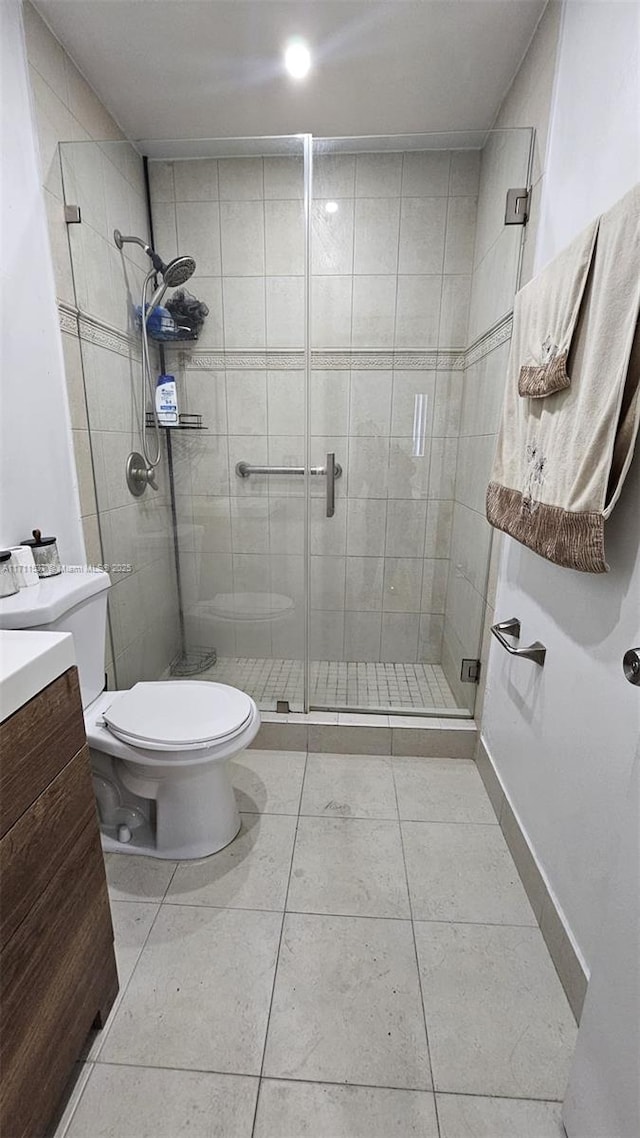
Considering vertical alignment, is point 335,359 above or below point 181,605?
above

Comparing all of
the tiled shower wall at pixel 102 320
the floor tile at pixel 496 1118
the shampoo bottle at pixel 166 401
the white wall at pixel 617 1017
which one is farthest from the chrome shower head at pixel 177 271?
the floor tile at pixel 496 1118

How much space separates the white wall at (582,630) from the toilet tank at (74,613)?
1.20m

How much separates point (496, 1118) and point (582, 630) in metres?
0.93

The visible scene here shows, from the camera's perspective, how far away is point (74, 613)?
1264 millimetres

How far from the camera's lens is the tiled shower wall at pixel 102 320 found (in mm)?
1493

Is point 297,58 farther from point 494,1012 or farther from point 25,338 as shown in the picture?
point 494,1012

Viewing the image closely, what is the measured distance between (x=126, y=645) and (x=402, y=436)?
156 cm

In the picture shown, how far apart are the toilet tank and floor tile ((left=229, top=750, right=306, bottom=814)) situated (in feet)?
2.07

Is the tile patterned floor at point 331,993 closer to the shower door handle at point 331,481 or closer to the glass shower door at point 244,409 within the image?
the glass shower door at point 244,409

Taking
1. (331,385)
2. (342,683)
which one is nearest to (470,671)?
(342,683)

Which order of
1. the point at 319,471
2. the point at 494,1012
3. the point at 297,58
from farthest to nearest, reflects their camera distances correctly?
the point at 319,471, the point at 297,58, the point at 494,1012

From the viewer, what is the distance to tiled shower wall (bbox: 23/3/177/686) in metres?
1.49

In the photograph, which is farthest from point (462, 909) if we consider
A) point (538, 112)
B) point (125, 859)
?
point (538, 112)

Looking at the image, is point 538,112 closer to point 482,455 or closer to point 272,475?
point 482,455
